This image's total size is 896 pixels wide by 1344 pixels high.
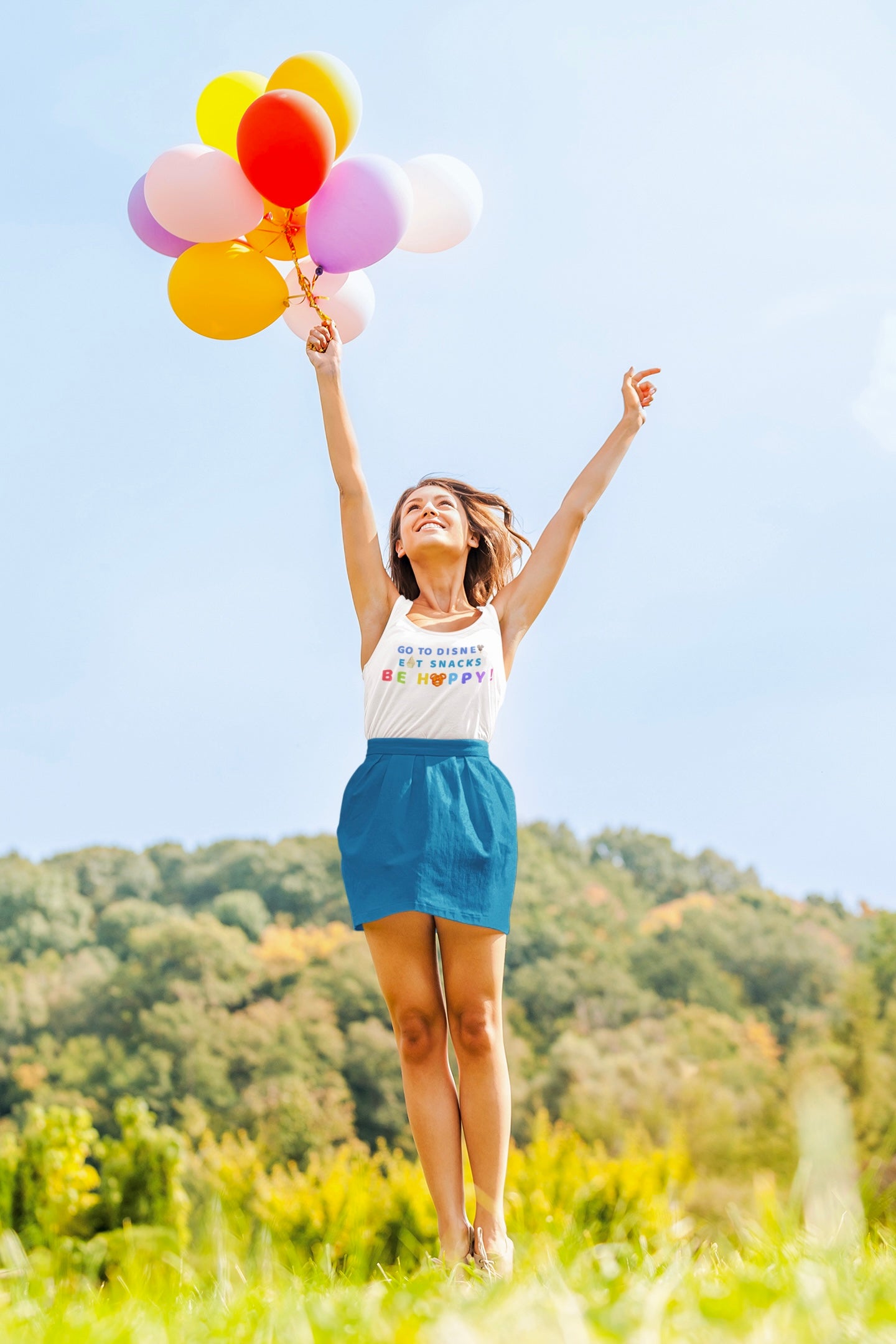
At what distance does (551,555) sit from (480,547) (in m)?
0.33

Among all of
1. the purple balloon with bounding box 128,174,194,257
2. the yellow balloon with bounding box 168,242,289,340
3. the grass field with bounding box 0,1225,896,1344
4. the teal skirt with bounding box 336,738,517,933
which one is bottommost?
the grass field with bounding box 0,1225,896,1344

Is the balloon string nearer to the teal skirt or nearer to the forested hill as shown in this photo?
the teal skirt

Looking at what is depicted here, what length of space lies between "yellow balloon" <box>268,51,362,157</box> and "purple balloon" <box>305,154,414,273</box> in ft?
0.75

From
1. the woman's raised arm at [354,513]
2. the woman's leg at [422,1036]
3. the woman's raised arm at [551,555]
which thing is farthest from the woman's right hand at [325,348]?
the woman's leg at [422,1036]

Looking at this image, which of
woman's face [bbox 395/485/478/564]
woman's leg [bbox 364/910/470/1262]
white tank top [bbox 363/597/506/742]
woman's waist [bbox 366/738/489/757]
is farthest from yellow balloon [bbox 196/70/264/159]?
woman's leg [bbox 364/910/470/1262]

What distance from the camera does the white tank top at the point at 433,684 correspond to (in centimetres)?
256

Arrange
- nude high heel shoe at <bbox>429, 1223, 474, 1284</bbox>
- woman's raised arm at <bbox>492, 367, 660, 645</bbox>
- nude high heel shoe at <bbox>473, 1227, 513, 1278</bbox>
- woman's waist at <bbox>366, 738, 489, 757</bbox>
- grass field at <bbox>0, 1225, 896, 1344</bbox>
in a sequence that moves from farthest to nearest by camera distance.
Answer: woman's raised arm at <bbox>492, 367, 660, 645</bbox> → woman's waist at <bbox>366, 738, 489, 757</bbox> → nude high heel shoe at <bbox>473, 1227, 513, 1278</bbox> → nude high heel shoe at <bbox>429, 1223, 474, 1284</bbox> → grass field at <bbox>0, 1225, 896, 1344</bbox>

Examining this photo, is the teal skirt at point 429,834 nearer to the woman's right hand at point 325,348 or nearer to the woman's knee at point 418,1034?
the woman's knee at point 418,1034

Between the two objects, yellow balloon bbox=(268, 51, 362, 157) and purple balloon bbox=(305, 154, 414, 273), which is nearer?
purple balloon bbox=(305, 154, 414, 273)

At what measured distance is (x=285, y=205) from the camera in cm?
283

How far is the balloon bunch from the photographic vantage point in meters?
2.76

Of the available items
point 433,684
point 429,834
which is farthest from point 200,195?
point 429,834

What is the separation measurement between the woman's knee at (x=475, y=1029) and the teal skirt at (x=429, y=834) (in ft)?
0.60

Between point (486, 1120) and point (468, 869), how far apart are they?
1.77ft
